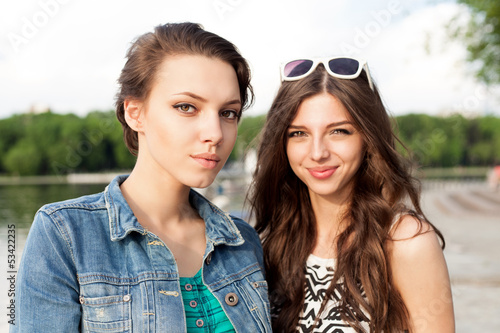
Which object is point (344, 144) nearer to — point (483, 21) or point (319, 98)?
point (319, 98)

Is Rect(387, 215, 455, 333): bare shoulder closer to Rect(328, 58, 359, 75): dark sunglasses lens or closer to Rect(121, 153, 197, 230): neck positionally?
Rect(328, 58, 359, 75): dark sunglasses lens

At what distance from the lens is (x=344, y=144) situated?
2.85m

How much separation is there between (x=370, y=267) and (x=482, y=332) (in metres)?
3.97

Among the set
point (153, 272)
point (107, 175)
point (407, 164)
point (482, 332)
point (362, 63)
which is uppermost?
point (362, 63)

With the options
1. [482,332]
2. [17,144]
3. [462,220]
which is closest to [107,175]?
[17,144]

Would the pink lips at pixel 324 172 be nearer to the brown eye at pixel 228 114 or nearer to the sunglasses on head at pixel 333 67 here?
the sunglasses on head at pixel 333 67

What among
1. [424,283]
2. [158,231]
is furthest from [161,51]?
[424,283]

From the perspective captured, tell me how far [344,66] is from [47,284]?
201cm

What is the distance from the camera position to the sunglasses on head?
2.94 m

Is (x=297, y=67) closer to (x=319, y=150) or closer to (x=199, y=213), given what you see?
(x=319, y=150)

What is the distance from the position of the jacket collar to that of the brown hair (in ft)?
1.43

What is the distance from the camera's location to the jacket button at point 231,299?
225cm

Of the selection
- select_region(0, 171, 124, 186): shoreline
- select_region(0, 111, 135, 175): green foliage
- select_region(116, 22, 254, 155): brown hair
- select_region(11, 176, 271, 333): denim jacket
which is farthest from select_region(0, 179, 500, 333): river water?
select_region(0, 111, 135, 175): green foliage

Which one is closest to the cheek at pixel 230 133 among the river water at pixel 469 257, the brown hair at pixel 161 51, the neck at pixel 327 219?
the brown hair at pixel 161 51
